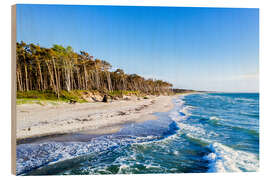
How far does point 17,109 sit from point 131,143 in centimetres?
287

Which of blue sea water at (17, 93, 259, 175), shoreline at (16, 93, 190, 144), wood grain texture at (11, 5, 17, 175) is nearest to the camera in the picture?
blue sea water at (17, 93, 259, 175)

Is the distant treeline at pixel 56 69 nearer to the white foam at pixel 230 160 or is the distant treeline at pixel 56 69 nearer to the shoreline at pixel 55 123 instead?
the shoreline at pixel 55 123

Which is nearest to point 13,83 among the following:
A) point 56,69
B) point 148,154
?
point 56,69

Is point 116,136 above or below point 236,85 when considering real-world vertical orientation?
below

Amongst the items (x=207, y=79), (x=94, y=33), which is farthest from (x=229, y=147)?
(x=94, y=33)

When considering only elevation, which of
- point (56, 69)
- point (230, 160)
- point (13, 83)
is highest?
point (56, 69)

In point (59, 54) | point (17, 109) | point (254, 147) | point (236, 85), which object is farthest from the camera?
point (59, 54)

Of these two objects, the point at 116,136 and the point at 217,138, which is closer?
the point at 217,138

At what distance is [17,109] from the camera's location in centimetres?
296

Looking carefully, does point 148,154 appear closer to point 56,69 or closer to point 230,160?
point 230,160

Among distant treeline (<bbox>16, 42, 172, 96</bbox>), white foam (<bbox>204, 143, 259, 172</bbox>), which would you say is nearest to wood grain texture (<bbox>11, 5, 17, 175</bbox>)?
distant treeline (<bbox>16, 42, 172, 96</bbox>)

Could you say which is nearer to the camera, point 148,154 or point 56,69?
point 148,154

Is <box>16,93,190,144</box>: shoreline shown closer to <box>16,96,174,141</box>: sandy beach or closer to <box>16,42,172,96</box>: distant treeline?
<box>16,96,174,141</box>: sandy beach
